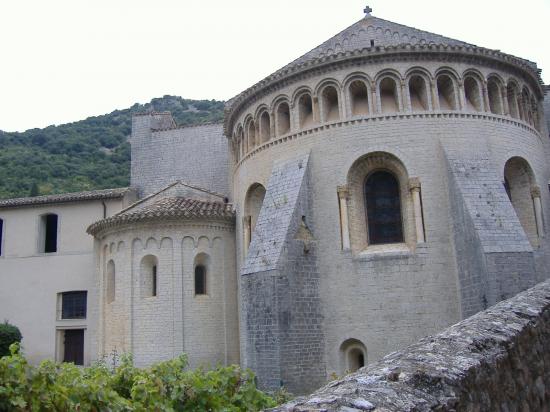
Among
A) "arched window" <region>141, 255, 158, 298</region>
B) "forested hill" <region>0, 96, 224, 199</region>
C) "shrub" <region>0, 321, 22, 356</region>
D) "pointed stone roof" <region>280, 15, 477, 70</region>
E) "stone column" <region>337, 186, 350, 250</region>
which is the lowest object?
"shrub" <region>0, 321, 22, 356</region>

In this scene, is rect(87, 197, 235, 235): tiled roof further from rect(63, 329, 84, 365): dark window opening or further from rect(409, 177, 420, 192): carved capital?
rect(409, 177, 420, 192): carved capital

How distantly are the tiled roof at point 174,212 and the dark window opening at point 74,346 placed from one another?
5.50 m

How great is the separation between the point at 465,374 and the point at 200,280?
16025 millimetres

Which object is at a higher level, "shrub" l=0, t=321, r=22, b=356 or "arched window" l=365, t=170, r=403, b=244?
"arched window" l=365, t=170, r=403, b=244

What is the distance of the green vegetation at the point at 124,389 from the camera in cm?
401

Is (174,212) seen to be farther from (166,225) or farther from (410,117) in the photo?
(410,117)

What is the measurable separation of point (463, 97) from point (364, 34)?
4476 mm

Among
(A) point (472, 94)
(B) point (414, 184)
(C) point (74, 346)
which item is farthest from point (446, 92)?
(C) point (74, 346)

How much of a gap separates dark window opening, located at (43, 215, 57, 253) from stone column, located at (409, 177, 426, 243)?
16.5 meters

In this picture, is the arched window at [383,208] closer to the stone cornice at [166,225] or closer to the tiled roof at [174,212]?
the tiled roof at [174,212]

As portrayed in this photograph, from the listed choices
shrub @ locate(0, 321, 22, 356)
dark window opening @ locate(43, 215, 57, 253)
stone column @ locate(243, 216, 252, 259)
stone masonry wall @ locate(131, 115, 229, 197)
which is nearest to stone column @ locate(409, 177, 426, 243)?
stone column @ locate(243, 216, 252, 259)

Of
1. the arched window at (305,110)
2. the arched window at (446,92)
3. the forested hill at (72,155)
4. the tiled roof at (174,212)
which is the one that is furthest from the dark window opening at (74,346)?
the forested hill at (72,155)

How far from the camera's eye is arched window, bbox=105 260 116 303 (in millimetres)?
19875

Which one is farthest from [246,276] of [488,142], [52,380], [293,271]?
[52,380]
